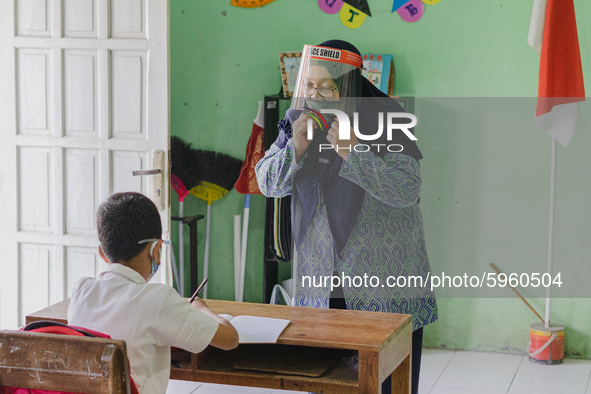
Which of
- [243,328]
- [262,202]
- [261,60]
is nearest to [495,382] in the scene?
[262,202]

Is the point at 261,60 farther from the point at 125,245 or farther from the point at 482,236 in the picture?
the point at 125,245

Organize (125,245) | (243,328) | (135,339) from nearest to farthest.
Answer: (135,339)
(125,245)
(243,328)

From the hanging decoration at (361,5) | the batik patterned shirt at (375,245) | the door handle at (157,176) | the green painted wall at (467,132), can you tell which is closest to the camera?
the batik patterned shirt at (375,245)

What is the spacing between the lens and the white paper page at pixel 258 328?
1.59m

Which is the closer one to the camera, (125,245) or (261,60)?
(125,245)

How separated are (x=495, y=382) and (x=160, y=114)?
2084 millimetres

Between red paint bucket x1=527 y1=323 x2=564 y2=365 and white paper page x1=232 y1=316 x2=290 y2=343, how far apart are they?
2112 millimetres

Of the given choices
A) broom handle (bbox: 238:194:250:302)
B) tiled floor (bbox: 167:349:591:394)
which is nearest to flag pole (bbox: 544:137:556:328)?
tiled floor (bbox: 167:349:591:394)

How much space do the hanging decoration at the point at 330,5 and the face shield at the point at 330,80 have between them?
168cm

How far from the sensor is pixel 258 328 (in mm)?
1657

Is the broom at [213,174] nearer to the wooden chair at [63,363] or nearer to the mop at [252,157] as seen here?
the mop at [252,157]

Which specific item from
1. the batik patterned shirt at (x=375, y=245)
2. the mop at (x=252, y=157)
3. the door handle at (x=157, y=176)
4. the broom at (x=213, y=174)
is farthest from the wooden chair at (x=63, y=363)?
the broom at (x=213, y=174)

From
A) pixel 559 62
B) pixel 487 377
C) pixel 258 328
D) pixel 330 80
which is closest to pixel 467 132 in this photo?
pixel 559 62

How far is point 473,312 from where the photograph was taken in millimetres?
3566
